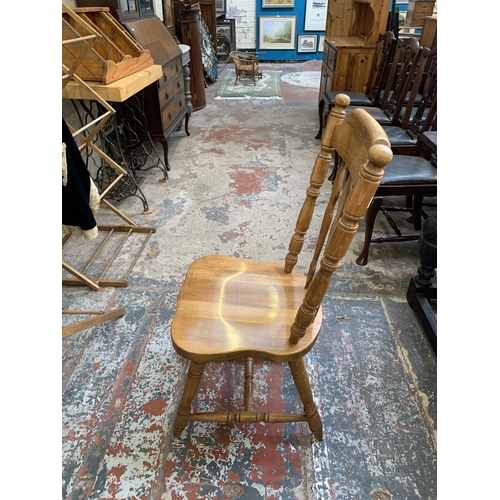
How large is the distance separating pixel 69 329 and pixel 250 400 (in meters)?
0.79

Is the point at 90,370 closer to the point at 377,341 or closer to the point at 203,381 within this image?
the point at 203,381

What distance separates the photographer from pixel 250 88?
5973mm

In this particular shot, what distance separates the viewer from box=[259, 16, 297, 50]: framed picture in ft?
25.8

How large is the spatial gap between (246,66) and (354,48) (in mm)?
3383

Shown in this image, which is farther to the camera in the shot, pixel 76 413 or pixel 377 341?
pixel 377 341

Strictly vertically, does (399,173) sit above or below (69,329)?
above

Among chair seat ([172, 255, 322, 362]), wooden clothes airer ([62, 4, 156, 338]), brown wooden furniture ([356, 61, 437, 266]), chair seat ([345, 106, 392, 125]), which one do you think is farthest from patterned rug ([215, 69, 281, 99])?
chair seat ([172, 255, 322, 362])

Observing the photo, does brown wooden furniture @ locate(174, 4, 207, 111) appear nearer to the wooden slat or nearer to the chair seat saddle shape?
the wooden slat

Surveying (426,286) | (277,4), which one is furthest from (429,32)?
(277,4)

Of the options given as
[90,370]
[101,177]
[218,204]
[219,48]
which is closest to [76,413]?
[90,370]

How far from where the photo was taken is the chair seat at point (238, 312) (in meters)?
1.01

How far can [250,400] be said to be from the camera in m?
1.27

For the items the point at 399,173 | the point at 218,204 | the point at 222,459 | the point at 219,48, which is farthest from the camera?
the point at 219,48

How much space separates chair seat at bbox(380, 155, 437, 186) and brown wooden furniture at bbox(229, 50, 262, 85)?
4.80 meters
